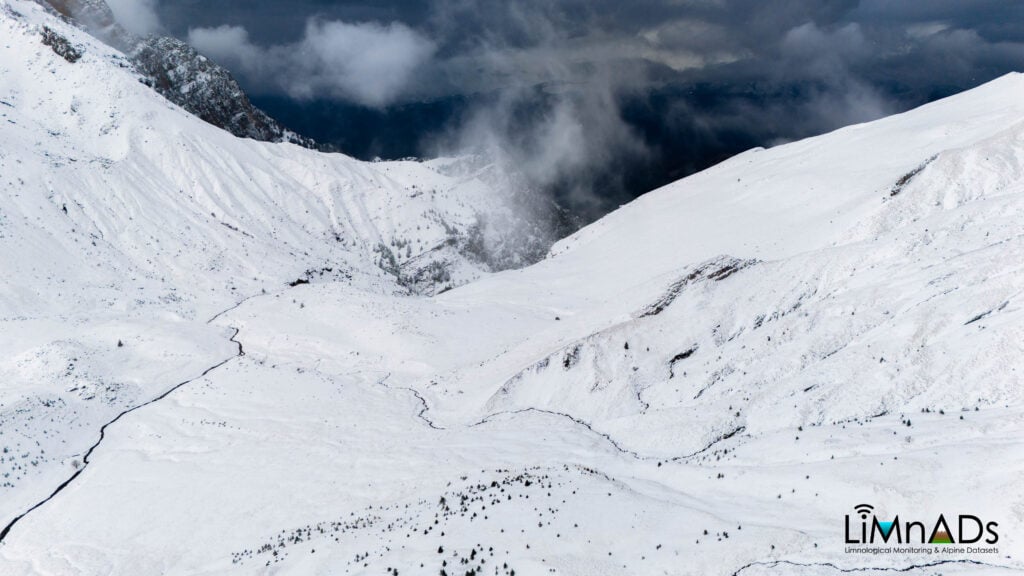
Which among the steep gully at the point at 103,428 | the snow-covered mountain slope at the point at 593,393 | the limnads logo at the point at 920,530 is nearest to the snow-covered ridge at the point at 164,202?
the snow-covered mountain slope at the point at 593,393

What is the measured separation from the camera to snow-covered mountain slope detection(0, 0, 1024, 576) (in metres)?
22.6

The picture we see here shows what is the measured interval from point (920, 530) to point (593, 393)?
86.5 ft

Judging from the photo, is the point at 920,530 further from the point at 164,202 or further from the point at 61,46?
the point at 61,46

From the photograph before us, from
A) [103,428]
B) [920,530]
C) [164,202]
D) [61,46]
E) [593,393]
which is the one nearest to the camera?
[920,530]

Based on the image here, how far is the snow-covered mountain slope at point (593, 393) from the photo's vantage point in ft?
74.1

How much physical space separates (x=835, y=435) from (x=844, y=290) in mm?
17538

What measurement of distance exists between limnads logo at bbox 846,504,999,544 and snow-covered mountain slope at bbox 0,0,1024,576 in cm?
40

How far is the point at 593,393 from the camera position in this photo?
44844mm

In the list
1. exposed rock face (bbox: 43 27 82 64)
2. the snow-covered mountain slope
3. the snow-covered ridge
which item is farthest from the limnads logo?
exposed rock face (bbox: 43 27 82 64)

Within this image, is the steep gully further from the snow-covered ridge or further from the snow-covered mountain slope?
the snow-covered ridge

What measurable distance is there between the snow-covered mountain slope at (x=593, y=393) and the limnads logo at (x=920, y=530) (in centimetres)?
40

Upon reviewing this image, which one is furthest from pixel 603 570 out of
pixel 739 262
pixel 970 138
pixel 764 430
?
pixel 970 138

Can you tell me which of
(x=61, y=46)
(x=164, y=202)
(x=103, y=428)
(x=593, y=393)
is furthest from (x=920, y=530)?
(x=61, y=46)

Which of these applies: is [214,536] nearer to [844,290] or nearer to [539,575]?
[539,575]
